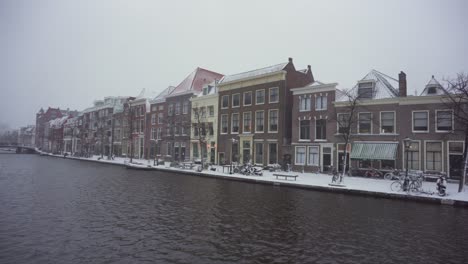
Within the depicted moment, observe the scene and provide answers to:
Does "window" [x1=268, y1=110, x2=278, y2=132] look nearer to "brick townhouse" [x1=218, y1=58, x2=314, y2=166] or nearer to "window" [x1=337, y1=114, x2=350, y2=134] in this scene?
"brick townhouse" [x1=218, y1=58, x2=314, y2=166]

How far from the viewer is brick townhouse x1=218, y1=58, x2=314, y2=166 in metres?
39.9

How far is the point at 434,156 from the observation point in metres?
29.1

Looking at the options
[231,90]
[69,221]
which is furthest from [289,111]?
[69,221]

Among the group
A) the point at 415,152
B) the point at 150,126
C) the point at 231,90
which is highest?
the point at 231,90

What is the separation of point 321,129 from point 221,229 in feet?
89.2

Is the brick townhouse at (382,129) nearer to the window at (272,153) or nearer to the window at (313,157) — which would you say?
the window at (313,157)

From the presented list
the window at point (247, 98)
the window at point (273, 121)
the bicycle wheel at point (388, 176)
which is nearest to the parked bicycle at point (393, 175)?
the bicycle wheel at point (388, 176)

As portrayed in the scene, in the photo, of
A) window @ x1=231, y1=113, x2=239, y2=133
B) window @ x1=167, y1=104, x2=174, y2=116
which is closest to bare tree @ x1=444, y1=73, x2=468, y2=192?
window @ x1=231, y1=113, x2=239, y2=133

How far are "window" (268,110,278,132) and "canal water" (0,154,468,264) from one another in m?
22.3

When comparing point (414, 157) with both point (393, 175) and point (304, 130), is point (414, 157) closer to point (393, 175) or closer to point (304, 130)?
point (393, 175)

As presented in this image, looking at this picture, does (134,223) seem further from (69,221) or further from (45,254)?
(45,254)

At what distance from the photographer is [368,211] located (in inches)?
611

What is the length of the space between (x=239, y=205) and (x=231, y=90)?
3248 cm

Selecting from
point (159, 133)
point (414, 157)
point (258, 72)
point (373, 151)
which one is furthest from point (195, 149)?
point (414, 157)
